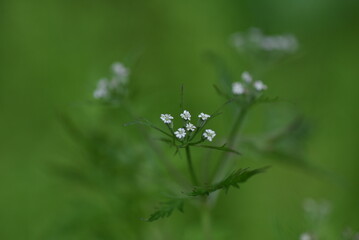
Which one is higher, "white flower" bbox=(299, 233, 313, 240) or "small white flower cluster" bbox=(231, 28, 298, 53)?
"small white flower cluster" bbox=(231, 28, 298, 53)

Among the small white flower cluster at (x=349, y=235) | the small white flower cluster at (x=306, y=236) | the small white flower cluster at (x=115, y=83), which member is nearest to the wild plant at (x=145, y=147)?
the small white flower cluster at (x=115, y=83)

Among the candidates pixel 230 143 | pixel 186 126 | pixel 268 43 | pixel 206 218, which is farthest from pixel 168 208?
pixel 268 43

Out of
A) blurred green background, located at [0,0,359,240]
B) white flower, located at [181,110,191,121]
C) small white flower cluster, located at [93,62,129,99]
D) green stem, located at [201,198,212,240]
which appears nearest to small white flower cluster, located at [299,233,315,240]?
green stem, located at [201,198,212,240]

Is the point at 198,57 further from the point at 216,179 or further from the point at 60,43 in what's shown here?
the point at 216,179

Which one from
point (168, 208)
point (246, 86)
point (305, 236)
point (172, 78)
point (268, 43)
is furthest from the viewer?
point (172, 78)

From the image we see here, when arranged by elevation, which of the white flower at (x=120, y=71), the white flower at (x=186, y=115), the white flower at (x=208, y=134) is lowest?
the white flower at (x=208, y=134)

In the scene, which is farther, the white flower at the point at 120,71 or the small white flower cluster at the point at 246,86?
the white flower at the point at 120,71

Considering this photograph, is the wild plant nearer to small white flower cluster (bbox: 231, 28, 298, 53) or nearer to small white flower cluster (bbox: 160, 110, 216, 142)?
small white flower cluster (bbox: 231, 28, 298, 53)

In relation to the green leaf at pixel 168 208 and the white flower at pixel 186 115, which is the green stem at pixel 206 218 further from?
the white flower at pixel 186 115

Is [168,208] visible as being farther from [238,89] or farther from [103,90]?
[103,90]
